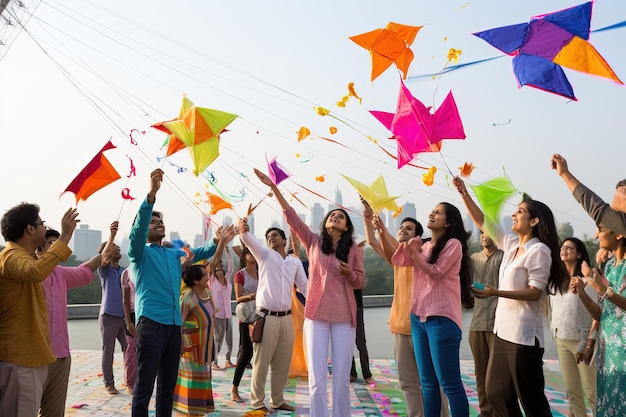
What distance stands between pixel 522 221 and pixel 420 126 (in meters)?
1.34

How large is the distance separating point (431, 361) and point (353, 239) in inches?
43.9

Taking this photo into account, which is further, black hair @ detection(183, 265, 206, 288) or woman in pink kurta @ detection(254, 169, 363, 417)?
black hair @ detection(183, 265, 206, 288)

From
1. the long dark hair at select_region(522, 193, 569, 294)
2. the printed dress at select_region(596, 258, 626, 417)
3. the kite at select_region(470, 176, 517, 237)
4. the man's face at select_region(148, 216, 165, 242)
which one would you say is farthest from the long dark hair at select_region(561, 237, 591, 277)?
the man's face at select_region(148, 216, 165, 242)

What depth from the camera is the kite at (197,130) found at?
16.1 ft

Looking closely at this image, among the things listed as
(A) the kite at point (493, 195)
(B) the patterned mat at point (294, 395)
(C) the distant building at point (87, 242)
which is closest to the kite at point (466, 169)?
(A) the kite at point (493, 195)

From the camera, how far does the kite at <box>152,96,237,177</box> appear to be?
4910 millimetres

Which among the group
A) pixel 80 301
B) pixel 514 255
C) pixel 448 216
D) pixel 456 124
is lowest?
pixel 80 301

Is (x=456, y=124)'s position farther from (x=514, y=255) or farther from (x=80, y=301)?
→ (x=80, y=301)

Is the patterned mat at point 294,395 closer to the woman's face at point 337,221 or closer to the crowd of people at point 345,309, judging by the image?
the crowd of people at point 345,309

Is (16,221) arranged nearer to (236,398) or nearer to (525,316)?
(525,316)

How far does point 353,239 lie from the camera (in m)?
4.60

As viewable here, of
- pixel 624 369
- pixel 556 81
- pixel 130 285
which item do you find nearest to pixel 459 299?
pixel 624 369

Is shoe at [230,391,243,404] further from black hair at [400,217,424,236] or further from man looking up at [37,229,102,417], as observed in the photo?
black hair at [400,217,424,236]

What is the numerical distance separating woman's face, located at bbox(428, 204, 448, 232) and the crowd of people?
10mm
